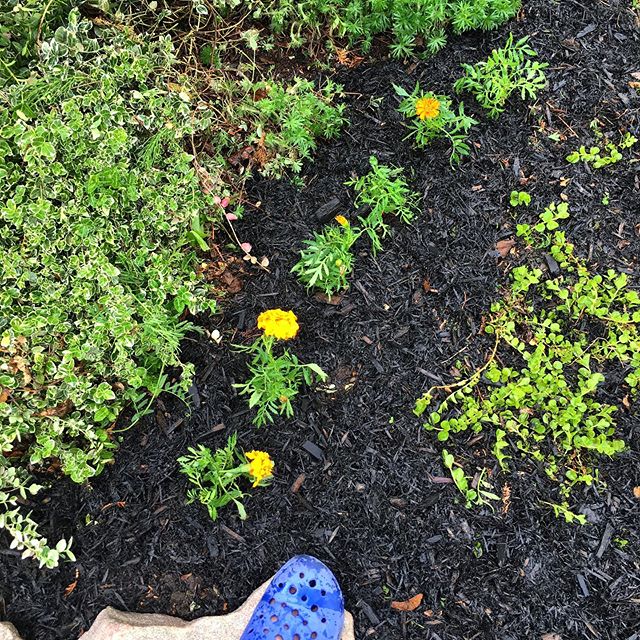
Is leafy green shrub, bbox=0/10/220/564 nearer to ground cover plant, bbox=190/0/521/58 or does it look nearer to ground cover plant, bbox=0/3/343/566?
ground cover plant, bbox=0/3/343/566

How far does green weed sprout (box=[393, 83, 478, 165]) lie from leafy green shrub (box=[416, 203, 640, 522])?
532mm

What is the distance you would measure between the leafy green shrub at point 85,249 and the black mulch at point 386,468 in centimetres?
27

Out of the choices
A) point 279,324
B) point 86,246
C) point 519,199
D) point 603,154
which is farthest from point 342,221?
point 603,154

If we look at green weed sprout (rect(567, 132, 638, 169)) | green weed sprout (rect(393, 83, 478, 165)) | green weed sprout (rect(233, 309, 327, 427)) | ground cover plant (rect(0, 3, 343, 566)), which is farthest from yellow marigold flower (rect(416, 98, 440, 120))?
green weed sprout (rect(233, 309, 327, 427))

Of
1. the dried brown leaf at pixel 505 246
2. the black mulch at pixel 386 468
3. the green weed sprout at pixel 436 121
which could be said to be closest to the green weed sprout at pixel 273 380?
the black mulch at pixel 386 468

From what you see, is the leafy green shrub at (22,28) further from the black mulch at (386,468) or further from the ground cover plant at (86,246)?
the black mulch at (386,468)

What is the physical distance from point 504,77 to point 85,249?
2.07 metres

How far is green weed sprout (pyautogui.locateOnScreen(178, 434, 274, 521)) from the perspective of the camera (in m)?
2.35

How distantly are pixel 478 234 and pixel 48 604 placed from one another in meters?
2.42

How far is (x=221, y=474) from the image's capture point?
239 cm

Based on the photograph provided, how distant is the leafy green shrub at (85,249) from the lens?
7.43 feet

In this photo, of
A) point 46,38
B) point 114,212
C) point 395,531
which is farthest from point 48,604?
point 46,38

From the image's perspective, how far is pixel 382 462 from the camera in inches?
98.6

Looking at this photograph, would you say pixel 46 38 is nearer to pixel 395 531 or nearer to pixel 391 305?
pixel 391 305
